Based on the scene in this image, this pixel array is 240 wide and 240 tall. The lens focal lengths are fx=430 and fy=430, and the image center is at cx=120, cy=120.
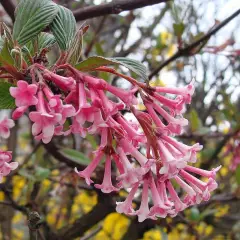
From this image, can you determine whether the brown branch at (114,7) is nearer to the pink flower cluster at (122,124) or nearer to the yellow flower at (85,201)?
the pink flower cluster at (122,124)

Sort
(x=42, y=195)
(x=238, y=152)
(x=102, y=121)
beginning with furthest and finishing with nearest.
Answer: (x=42, y=195) < (x=238, y=152) < (x=102, y=121)

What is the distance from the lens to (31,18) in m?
0.91

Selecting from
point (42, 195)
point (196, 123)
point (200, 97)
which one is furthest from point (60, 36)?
point (200, 97)

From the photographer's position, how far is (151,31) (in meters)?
2.94

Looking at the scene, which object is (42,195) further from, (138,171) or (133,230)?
(138,171)

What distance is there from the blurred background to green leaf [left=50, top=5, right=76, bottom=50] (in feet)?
2.14

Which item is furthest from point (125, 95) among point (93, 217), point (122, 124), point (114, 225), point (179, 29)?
point (114, 225)

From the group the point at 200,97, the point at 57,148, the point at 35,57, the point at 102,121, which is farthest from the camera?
the point at 200,97

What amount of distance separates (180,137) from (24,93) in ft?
4.98

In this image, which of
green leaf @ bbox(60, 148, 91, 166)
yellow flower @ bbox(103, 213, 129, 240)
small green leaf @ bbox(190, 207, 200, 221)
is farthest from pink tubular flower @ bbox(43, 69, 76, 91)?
yellow flower @ bbox(103, 213, 129, 240)

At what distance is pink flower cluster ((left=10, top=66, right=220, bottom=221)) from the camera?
737mm

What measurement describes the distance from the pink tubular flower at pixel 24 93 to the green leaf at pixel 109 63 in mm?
133

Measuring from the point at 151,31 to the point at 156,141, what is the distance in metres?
A: 2.20

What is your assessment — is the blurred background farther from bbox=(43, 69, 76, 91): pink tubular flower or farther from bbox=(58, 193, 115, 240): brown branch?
bbox=(43, 69, 76, 91): pink tubular flower
